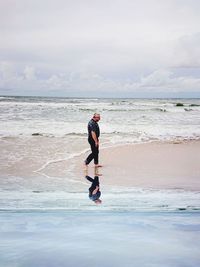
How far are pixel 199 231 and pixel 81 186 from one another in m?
3.50

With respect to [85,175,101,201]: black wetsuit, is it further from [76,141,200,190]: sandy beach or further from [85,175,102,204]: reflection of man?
[76,141,200,190]: sandy beach

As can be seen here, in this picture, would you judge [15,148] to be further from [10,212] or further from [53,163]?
[10,212]

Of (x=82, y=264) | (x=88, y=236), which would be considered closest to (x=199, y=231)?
(x=88, y=236)

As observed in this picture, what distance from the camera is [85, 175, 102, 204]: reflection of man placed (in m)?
5.62

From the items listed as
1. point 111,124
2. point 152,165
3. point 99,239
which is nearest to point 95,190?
point 152,165

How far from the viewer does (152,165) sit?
9.22 metres

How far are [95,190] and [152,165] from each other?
9.60ft

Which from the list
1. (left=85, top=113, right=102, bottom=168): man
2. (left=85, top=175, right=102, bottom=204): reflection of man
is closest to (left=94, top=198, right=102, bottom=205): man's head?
(left=85, top=175, right=102, bottom=204): reflection of man

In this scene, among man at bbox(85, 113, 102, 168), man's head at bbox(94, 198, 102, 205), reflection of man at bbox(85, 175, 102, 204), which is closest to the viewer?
man's head at bbox(94, 198, 102, 205)

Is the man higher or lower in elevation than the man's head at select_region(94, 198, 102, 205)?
higher

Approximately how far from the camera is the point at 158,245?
324cm

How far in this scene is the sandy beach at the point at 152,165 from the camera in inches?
291

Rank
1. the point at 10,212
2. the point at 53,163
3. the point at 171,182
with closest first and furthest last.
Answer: the point at 10,212, the point at 171,182, the point at 53,163

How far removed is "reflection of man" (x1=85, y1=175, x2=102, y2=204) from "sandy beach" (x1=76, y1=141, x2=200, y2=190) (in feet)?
0.63
